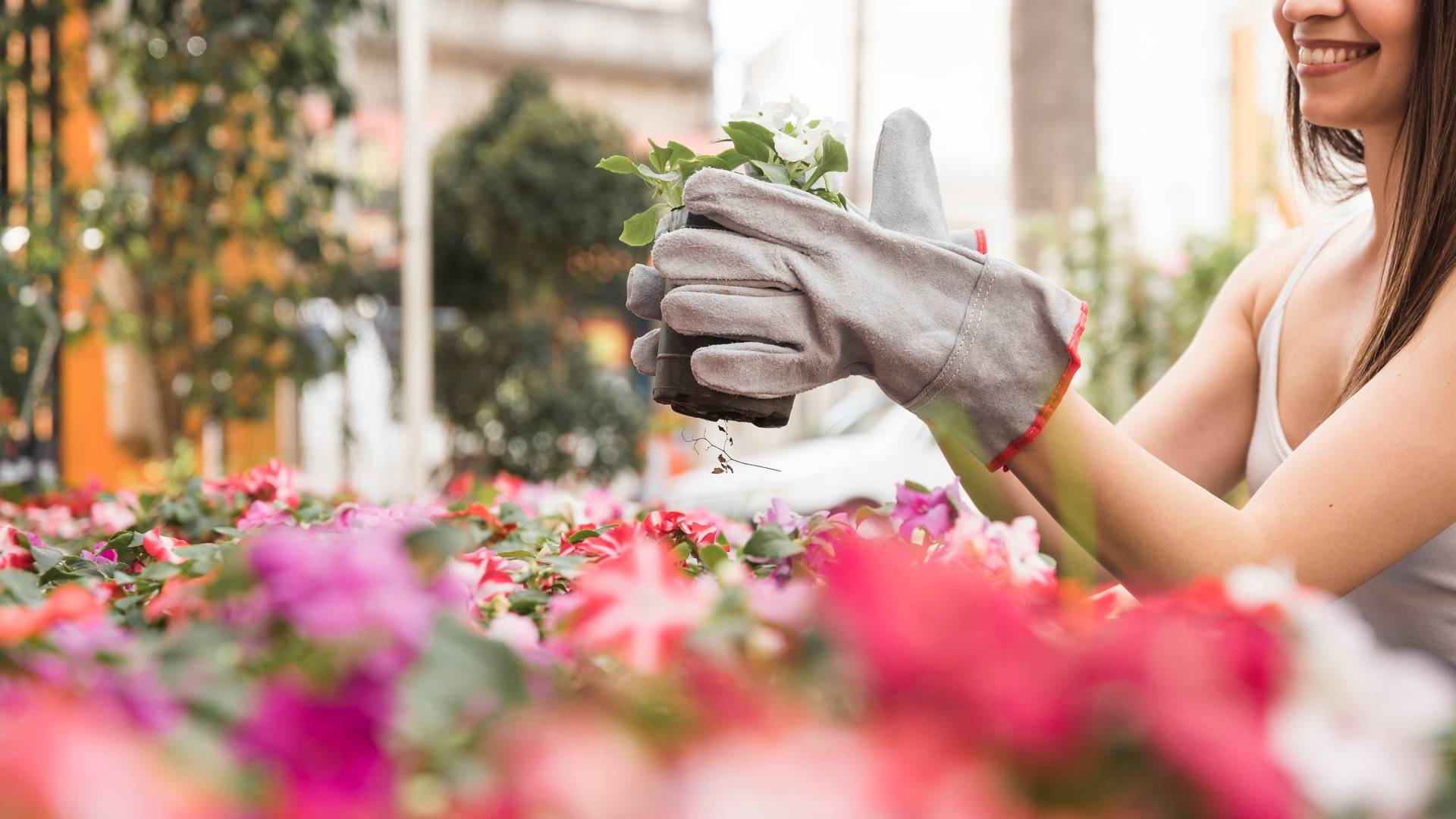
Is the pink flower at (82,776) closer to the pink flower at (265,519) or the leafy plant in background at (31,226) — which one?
the pink flower at (265,519)

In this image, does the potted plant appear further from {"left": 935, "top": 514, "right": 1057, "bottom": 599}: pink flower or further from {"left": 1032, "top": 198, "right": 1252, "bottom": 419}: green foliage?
{"left": 1032, "top": 198, "right": 1252, "bottom": 419}: green foliage

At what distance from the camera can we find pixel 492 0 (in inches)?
436

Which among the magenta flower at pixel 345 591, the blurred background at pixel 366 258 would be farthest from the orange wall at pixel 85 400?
the magenta flower at pixel 345 591

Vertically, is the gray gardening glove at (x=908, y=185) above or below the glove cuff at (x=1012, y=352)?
above

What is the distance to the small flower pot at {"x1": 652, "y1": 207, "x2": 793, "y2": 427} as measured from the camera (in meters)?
0.84

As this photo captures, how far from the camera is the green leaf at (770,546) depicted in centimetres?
62

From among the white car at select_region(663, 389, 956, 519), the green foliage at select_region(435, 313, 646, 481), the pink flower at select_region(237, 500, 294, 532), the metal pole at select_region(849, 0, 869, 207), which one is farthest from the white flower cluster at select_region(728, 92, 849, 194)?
the metal pole at select_region(849, 0, 869, 207)

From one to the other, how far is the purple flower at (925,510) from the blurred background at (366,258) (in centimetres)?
34

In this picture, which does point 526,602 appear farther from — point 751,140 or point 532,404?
point 532,404

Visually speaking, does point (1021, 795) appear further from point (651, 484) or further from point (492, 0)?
Answer: point (492, 0)

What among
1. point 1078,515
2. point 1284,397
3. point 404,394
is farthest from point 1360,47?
point 404,394

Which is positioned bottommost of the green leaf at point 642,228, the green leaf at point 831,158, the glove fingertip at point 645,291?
the glove fingertip at point 645,291

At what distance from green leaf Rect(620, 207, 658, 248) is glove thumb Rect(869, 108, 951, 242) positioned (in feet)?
0.63

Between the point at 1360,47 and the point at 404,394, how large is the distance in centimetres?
373
